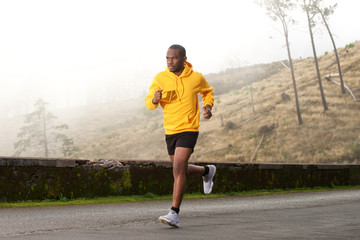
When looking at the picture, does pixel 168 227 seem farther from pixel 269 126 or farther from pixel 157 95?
pixel 269 126

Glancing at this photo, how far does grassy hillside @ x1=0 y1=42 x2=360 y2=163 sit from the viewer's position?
46.4 meters

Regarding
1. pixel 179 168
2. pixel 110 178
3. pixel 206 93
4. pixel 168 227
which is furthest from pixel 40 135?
pixel 179 168

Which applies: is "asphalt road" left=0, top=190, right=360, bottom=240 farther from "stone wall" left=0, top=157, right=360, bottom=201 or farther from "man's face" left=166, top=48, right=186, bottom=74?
"man's face" left=166, top=48, right=186, bottom=74

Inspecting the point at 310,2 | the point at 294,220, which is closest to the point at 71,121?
the point at 310,2

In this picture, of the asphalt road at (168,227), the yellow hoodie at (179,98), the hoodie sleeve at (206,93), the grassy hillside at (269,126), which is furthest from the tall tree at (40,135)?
the yellow hoodie at (179,98)

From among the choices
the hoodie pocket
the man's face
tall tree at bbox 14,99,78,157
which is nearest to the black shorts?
the hoodie pocket

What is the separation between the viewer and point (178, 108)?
575 centimetres

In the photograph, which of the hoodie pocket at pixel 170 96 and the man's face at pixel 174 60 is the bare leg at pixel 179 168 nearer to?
the hoodie pocket at pixel 170 96

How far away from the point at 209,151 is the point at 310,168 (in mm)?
35978

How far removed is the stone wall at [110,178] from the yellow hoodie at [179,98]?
4.45 metres

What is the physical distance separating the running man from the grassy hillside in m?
37.6

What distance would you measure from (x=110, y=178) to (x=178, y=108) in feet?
18.0

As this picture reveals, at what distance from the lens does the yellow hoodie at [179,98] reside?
5.71 metres

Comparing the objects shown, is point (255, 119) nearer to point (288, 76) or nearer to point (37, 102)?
point (288, 76)
